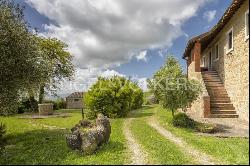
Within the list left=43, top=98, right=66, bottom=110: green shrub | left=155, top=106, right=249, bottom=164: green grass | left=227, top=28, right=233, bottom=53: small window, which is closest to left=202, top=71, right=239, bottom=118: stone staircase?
left=227, top=28, right=233, bottom=53: small window

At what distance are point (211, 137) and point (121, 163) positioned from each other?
5.99 m

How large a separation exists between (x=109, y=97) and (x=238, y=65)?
10939 millimetres

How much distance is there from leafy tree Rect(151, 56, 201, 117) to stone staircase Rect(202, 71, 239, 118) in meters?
3.18

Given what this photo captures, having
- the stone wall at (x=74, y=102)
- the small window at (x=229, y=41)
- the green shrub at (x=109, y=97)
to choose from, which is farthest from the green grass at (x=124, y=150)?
the stone wall at (x=74, y=102)

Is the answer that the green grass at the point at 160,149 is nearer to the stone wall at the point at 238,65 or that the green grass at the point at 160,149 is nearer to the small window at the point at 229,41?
the stone wall at the point at 238,65

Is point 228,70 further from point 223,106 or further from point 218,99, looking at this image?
point 223,106

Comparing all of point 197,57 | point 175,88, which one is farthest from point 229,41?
point 175,88

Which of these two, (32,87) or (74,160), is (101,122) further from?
(32,87)

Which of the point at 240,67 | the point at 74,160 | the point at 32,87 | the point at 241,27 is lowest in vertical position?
the point at 74,160

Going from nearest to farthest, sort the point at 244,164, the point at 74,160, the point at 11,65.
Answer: the point at 244,164 → the point at 74,160 → the point at 11,65

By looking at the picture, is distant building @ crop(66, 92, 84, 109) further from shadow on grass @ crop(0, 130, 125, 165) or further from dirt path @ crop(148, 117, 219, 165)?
dirt path @ crop(148, 117, 219, 165)

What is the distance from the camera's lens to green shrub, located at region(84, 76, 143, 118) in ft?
84.8

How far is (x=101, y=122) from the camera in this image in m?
13.5

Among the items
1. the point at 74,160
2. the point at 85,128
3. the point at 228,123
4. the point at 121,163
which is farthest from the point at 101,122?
the point at 228,123
